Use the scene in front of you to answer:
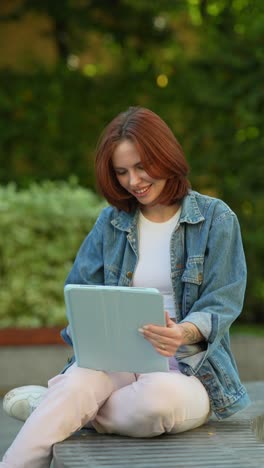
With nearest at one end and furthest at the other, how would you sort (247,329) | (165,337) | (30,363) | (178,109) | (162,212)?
(165,337) < (162,212) < (30,363) < (247,329) < (178,109)

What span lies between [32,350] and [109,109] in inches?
121

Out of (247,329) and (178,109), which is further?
(178,109)

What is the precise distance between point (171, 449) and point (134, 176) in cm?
92

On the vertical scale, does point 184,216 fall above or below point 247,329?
above

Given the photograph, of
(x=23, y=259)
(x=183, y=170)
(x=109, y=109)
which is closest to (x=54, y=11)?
(x=109, y=109)

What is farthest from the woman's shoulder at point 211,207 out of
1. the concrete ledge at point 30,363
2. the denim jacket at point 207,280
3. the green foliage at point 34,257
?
the green foliage at point 34,257

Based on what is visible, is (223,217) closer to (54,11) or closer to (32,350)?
(32,350)

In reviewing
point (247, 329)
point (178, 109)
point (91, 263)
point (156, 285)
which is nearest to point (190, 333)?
point (156, 285)

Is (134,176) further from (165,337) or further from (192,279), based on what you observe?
(165,337)

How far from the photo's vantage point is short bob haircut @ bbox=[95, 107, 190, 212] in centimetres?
383

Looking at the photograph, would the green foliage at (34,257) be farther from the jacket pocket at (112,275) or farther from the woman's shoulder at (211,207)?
the woman's shoulder at (211,207)

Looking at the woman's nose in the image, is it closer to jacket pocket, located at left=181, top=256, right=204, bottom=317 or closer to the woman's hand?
jacket pocket, located at left=181, top=256, right=204, bottom=317

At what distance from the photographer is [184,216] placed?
12.8ft

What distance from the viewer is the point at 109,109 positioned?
9602 mm
